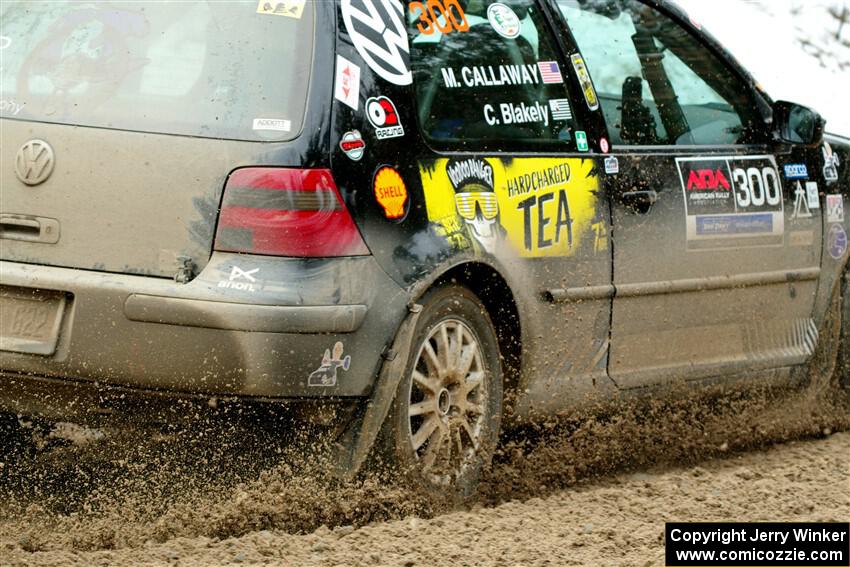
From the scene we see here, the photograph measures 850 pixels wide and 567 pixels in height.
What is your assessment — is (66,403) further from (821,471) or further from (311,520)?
(821,471)

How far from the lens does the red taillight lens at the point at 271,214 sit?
4.79 meters

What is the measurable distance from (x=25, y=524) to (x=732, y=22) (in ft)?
36.5

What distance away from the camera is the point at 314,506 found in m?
5.12

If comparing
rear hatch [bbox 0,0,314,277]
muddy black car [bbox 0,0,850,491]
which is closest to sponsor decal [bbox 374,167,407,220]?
muddy black car [bbox 0,0,850,491]

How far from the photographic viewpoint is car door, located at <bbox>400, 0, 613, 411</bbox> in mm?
5387

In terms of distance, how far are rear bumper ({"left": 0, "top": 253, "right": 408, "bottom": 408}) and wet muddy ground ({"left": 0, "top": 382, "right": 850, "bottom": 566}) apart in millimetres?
239

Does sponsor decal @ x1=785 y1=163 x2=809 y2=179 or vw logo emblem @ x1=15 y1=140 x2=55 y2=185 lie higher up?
vw logo emblem @ x1=15 y1=140 x2=55 y2=185

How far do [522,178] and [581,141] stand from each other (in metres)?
0.45

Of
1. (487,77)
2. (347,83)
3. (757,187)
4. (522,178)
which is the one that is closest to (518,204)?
(522,178)

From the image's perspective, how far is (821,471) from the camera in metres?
6.41

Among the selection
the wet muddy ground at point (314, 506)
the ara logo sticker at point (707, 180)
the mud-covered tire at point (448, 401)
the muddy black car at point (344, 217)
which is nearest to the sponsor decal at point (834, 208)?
the ara logo sticker at point (707, 180)

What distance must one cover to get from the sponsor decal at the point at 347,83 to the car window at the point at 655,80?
58.0 inches

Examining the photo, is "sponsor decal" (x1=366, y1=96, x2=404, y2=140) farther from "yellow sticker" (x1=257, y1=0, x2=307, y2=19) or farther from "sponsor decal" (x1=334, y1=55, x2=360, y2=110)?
"yellow sticker" (x1=257, y1=0, x2=307, y2=19)

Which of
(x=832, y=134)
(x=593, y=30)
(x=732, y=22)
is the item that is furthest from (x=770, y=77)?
(x=593, y=30)
